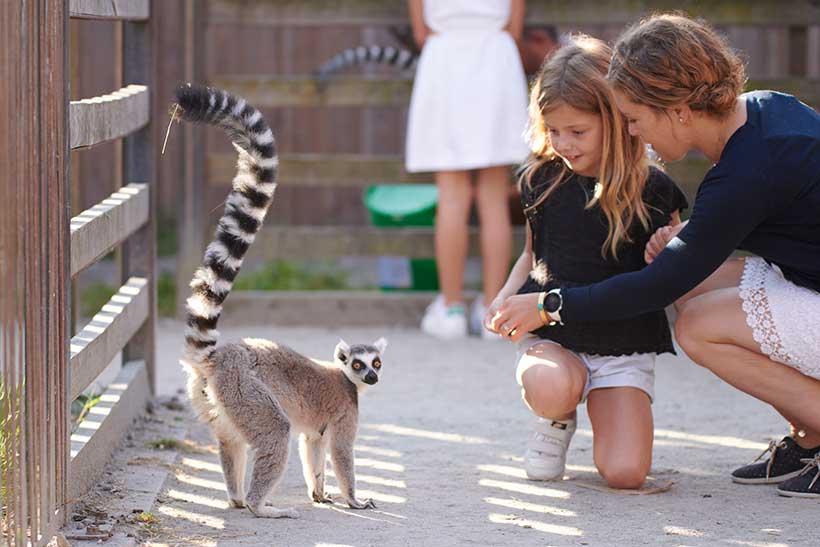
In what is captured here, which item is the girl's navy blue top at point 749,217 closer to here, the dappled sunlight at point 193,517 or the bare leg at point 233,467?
the bare leg at point 233,467

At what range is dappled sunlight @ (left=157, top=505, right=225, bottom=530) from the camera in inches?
134

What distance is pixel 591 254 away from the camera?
13.2 feet

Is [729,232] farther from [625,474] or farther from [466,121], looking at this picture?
[466,121]

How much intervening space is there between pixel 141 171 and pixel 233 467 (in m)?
1.72

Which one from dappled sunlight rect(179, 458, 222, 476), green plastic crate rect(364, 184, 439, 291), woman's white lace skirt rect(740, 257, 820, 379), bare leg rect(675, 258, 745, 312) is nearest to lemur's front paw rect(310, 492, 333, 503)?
dappled sunlight rect(179, 458, 222, 476)

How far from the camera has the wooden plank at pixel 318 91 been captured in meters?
7.20

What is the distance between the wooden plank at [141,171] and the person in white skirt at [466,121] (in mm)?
2049

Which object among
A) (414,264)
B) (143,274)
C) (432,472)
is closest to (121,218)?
(143,274)

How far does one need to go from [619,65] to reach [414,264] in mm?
4460

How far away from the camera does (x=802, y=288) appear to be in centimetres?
363

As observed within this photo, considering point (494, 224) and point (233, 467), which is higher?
point (494, 224)

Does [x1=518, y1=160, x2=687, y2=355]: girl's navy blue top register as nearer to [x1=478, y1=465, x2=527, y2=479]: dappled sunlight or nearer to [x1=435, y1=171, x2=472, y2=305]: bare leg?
[x1=478, y1=465, x2=527, y2=479]: dappled sunlight

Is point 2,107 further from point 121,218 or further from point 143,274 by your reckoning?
point 143,274

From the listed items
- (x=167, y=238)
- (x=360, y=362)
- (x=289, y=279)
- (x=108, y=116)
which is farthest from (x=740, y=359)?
(x=167, y=238)
